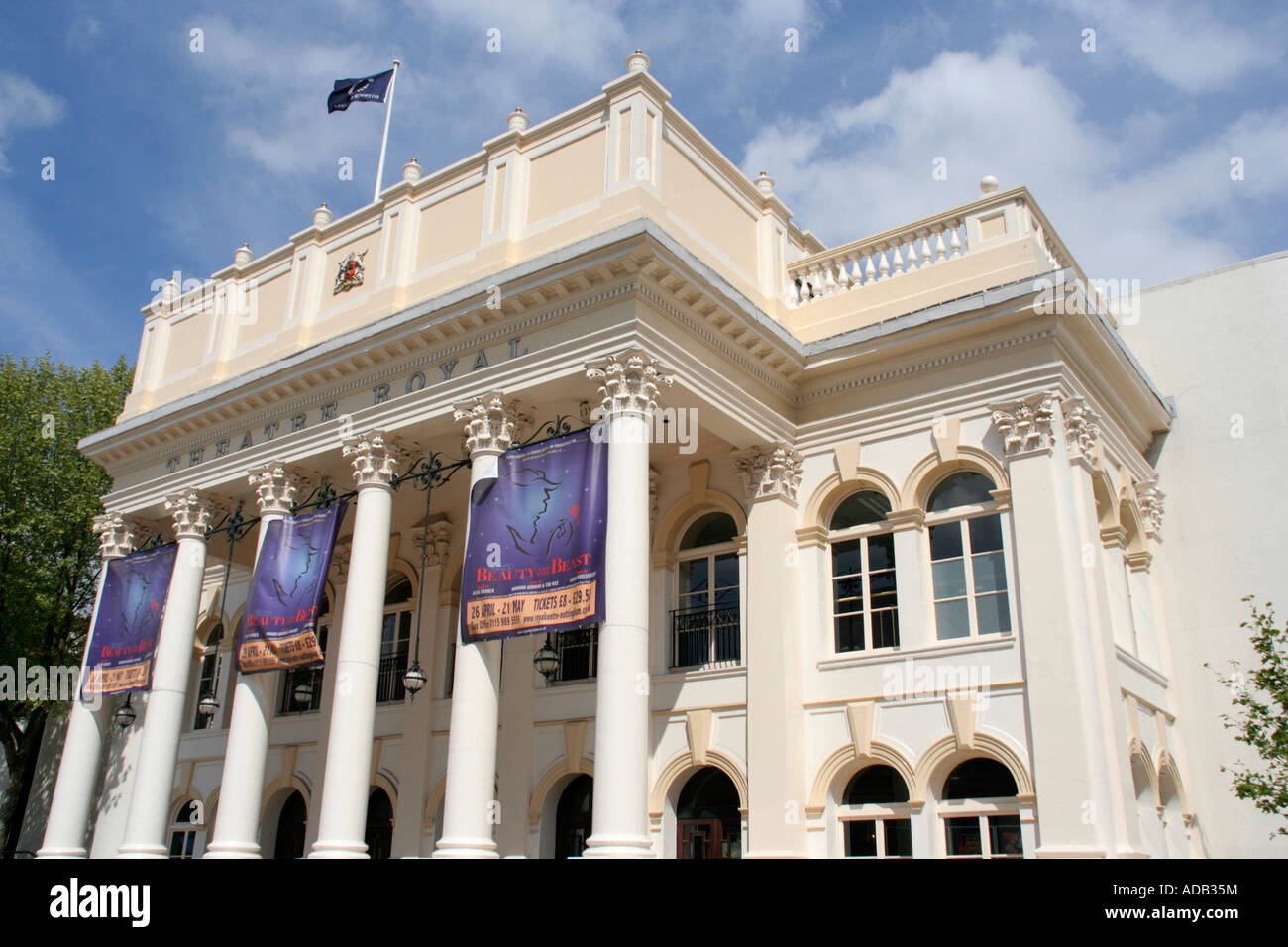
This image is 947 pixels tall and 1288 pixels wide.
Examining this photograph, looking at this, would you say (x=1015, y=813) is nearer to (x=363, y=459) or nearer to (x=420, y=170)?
(x=363, y=459)

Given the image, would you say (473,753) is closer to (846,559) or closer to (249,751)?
(249,751)

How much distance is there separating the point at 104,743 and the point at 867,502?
14079 mm

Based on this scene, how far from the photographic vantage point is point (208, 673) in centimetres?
2386

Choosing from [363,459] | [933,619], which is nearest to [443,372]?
[363,459]

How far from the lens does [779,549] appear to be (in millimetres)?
15758

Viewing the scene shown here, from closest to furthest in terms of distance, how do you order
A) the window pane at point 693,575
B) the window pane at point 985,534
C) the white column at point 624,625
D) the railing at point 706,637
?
the white column at point 624,625 → the window pane at point 985,534 → the railing at point 706,637 → the window pane at point 693,575

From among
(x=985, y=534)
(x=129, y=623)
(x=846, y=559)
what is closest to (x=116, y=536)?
(x=129, y=623)

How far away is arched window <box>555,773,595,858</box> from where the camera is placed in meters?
16.5

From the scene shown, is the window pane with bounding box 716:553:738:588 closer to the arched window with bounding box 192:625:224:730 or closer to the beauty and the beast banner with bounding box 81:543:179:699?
the beauty and the beast banner with bounding box 81:543:179:699

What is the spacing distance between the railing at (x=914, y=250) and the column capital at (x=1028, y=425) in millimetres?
2316

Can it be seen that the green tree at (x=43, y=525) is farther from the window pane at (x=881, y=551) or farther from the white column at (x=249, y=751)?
the window pane at (x=881, y=551)

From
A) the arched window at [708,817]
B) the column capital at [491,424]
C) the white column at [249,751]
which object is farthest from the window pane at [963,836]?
the white column at [249,751]

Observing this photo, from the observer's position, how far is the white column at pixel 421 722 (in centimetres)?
1762
